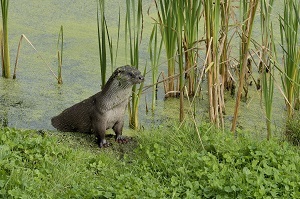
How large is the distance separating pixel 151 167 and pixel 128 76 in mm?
915

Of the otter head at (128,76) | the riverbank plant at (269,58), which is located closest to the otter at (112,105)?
the otter head at (128,76)

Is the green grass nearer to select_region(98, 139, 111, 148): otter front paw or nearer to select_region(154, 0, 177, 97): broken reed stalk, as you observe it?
select_region(98, 139, 111, 148): otter front paw

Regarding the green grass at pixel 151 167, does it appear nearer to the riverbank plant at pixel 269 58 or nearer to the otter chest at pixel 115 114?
the otter chest at pixel 115 114

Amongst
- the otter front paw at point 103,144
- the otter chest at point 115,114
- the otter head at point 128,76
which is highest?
the otter head at point 128,76

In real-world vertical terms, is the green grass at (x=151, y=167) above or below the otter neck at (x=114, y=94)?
below

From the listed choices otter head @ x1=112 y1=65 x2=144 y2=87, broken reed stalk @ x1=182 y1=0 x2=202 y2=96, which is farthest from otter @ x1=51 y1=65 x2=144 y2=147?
broken reed stalk @ x1=182 y1=0 x2=202 y2=96

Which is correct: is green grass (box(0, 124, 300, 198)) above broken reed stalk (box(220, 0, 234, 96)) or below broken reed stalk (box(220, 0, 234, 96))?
below

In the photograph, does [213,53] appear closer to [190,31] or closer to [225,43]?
[190,31]

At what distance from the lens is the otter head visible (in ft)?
18.2

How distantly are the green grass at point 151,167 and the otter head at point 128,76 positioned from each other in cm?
42

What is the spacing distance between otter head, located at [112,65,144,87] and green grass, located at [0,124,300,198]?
1.39 ft

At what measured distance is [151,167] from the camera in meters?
4.94

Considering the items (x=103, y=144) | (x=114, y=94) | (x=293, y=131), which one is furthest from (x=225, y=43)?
(x=103, y=144)

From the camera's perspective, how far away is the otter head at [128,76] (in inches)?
218
